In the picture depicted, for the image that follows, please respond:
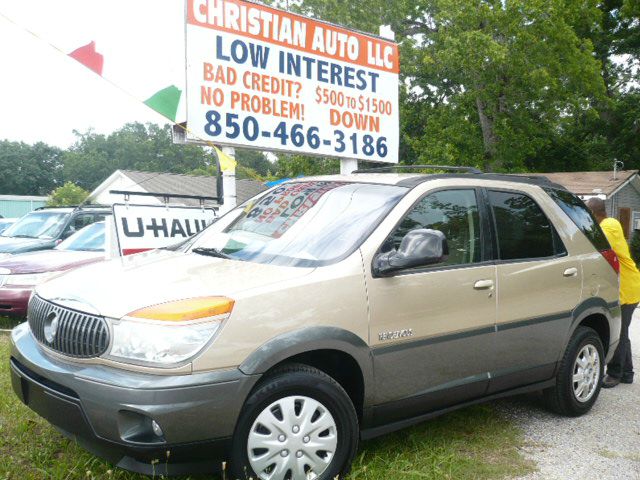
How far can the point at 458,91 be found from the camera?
2773cm

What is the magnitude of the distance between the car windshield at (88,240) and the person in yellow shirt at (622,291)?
6318 mm

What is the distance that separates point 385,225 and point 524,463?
5.97 feet

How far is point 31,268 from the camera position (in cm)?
766

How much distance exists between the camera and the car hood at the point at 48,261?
7652mm

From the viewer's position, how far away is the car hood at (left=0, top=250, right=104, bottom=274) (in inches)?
301

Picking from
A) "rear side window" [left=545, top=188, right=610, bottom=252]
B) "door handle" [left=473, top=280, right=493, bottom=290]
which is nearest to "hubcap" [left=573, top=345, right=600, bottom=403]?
"rear side window" [left=545, top=188, right=610, bottom=252]

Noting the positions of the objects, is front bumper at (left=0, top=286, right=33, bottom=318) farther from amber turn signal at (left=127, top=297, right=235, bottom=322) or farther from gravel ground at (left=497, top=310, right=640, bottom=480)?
gravel ground at (left=497, top=310, right=640, bottom=480)

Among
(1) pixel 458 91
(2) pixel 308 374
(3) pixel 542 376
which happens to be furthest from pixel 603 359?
(1) pixel 458 91

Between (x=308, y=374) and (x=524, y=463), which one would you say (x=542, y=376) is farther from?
(x=308, y=374)

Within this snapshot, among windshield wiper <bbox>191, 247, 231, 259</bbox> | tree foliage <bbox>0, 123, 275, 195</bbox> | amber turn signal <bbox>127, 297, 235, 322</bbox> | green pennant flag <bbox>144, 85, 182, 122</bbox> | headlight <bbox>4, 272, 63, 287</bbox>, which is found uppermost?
tree foliage <bbox>0, 123, 275, 195</bbox>

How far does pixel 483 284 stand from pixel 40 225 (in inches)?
349

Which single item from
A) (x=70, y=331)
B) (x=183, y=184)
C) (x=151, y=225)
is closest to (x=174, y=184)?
(x=183, y=184)

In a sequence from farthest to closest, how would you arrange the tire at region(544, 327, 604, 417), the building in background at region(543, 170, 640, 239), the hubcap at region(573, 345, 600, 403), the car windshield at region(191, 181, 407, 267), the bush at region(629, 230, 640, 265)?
the building in background at region(543, 170, 640, 239), the bush at region(629, 230, 640, 265), the hubcap at region(573, 345, 600, 403), the tire at region(544, 327, 604, 417), the car windshield at region(191, 181, 407, 267)

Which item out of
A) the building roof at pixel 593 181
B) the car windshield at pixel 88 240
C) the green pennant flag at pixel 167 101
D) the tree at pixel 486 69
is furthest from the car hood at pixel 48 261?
the building roof at pixel 593 181
